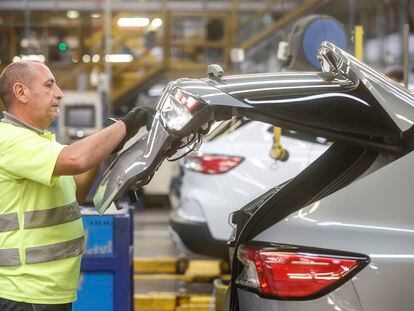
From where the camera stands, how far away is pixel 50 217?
10.1 feet

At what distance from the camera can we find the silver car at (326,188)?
2434 mm

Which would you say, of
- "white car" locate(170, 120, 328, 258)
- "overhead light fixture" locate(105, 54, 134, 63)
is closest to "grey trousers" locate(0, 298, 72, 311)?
"white car" locate(170, 120, 328, 258)

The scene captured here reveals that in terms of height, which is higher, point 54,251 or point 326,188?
point 326,188

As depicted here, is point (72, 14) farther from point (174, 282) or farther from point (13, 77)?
point (13, 77)

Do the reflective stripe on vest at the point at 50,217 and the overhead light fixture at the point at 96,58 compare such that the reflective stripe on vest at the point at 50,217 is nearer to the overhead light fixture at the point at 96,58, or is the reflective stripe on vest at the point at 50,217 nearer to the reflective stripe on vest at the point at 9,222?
the reflective stripe on vest at the point at 9,222

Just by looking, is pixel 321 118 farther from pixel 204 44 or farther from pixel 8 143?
pixel 204 44

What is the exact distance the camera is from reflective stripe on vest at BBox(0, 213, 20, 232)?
302cm

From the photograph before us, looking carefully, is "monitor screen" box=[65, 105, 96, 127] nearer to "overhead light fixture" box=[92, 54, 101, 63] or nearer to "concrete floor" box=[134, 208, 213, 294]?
"concrete floor" box=[134, 208, 213, 294]

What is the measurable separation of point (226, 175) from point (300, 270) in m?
4.17

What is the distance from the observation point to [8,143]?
2.97 m

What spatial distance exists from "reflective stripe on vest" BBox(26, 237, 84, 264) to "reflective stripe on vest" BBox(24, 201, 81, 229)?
9cm

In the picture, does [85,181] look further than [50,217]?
Yes

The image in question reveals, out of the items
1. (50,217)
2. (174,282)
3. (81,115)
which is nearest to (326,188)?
(50,217)

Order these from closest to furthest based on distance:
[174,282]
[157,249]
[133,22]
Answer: [174,282] < [157,249] < [133,22]
